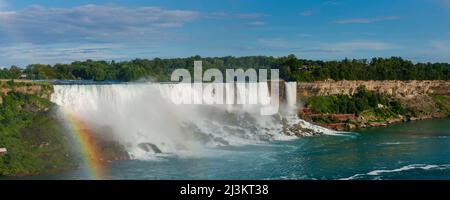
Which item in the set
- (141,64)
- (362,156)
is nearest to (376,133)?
(362,156)

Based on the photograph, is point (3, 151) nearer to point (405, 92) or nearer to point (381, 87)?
point (381, 87)

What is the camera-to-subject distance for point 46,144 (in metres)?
16.5

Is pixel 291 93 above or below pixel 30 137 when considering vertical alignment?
above

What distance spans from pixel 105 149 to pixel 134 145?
1448 mm

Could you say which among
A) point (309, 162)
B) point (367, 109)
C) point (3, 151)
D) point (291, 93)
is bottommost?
point (309, 162)

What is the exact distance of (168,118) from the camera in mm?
22141

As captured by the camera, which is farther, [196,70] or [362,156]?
[196,70]

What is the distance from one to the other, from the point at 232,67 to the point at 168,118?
16.3 m

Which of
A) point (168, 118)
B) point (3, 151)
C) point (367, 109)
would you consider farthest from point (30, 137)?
point (367, 109)

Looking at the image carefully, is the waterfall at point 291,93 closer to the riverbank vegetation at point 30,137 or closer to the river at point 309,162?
the river at point 309,162

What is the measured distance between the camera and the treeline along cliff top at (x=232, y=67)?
3312cm

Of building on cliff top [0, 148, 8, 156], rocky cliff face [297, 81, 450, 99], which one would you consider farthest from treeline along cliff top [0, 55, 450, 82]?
building on cliff top [0, 148, 8, 156]

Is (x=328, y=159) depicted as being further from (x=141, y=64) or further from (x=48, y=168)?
(x=141, y=64)
